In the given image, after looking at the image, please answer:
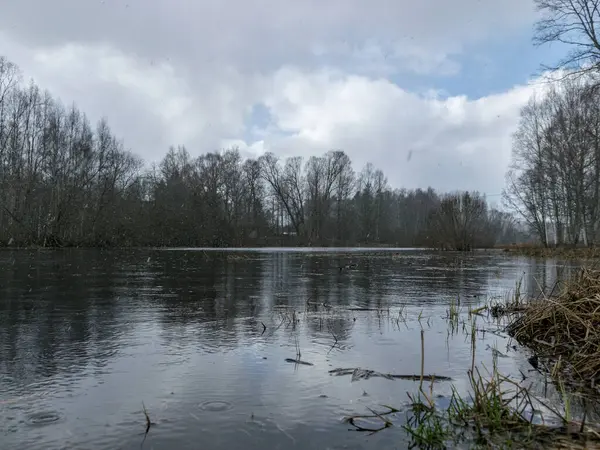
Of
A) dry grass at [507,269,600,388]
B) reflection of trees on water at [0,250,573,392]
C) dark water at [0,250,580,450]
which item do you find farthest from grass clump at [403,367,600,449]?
reflection of trees on water at [0,250,573,392]

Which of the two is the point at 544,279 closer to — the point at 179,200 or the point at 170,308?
the point at 170,308

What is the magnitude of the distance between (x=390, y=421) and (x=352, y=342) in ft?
7.89

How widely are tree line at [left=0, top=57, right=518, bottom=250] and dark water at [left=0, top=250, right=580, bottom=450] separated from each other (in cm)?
3874

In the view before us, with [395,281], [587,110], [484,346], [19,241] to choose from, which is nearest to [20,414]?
[484,346]

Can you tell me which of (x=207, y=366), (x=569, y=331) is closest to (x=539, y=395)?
(x=569, y=331)

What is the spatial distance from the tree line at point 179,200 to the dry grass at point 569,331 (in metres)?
39.7

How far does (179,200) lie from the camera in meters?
64.4

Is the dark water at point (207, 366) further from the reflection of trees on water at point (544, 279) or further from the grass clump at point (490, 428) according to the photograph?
the reflection of trees on water at point (544, 279)

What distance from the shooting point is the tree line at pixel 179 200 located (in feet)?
143

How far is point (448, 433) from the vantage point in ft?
9.62

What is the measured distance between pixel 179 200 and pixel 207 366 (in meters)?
62.4

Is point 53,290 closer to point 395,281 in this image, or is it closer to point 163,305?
point 163,305

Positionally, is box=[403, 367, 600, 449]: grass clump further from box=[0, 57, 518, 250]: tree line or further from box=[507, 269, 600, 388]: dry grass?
box=[0, 57, 518, 250]: tree line

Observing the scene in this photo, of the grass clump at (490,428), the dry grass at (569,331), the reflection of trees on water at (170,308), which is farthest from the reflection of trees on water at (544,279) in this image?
the grass clump at (490,428)
